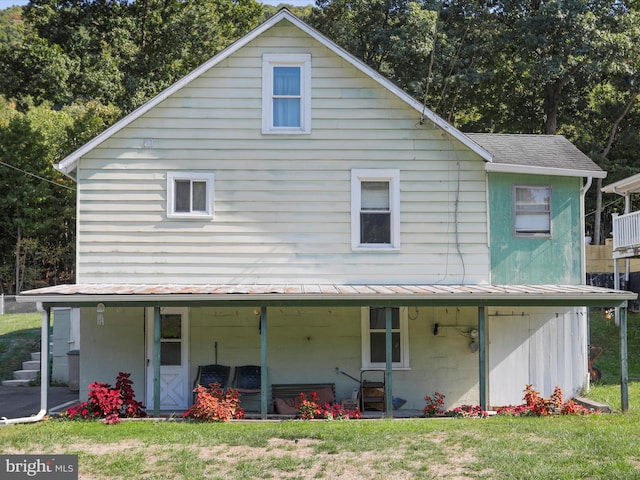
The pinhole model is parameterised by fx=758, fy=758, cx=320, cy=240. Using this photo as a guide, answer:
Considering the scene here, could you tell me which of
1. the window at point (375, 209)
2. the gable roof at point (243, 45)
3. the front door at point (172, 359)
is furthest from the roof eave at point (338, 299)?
the gable roof at point (243, 45)

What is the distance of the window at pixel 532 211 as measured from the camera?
15.6 m

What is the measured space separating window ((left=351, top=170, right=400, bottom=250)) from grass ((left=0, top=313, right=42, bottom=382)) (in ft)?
34.7

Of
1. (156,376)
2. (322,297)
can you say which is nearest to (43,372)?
(156,376)

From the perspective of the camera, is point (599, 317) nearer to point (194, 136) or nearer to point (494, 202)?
point (494, 202)

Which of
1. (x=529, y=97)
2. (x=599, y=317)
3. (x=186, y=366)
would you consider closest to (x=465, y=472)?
(x=186, y=366)

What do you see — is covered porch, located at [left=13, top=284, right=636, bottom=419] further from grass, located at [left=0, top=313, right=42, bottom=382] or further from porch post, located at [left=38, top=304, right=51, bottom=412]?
grass, located at [left=0, top=313, right=42, bottom=382]

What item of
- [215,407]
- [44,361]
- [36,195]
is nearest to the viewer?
[215,407]

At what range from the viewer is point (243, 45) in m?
15.1

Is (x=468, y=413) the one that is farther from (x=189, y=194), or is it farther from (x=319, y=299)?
(x=189, y=194)

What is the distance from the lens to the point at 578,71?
3241cm

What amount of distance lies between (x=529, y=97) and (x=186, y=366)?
83.3ft

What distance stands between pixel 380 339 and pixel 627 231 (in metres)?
10.1

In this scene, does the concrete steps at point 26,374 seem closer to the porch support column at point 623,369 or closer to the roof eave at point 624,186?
the porch support column at point 623,369

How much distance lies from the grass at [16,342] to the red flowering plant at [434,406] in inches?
449
